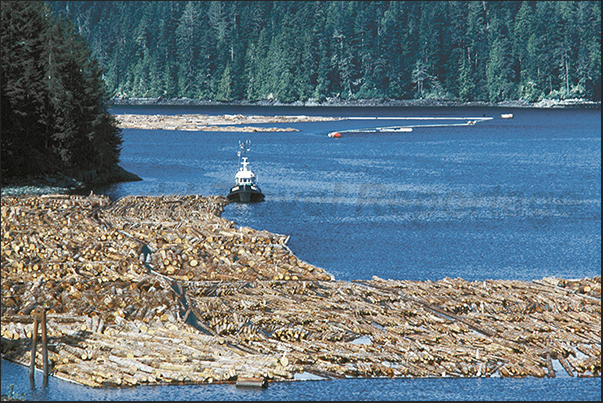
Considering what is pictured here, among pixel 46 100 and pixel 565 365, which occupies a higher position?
pixel 46 100

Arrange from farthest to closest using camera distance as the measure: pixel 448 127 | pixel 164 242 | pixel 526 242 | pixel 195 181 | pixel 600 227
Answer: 1. pixel 448 127
2. pixel 195 181
3. pixel 600 227
4. pixel 526 242
5. pixel 164 242

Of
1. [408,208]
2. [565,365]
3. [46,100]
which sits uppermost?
[46,100]

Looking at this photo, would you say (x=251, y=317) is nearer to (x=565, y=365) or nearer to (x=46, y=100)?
(x=565, y=365)

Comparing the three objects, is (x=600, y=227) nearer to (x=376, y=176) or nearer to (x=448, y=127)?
Result: (x=376, y=176)

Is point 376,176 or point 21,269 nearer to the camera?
point 21,269

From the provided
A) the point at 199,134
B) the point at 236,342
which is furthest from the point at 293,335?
the point at 199,134

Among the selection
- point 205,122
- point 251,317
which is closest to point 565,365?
point 251,317

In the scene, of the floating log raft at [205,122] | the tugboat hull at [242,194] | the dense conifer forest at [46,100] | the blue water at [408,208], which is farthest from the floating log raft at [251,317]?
the floating log raft at [205,122]
